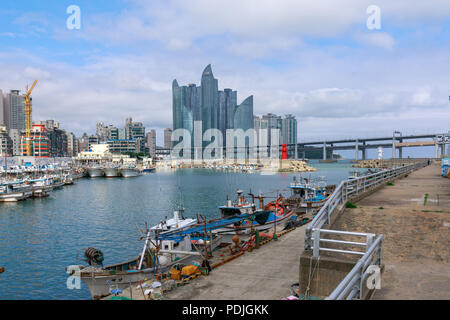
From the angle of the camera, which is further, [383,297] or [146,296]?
[146,296]

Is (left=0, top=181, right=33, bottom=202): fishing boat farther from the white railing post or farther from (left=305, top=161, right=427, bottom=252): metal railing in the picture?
the white railing post

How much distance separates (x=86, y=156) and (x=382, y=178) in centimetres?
18146

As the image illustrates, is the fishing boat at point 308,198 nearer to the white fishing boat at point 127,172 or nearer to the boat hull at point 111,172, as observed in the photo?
the white fishing boat at point 127,172

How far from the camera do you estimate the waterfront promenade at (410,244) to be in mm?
7965

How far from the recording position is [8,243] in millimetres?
33156

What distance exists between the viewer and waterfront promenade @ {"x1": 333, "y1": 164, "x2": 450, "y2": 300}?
7.96 metres

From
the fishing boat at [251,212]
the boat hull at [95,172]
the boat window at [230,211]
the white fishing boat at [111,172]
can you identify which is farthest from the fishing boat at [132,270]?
the boat hull at [95,172]

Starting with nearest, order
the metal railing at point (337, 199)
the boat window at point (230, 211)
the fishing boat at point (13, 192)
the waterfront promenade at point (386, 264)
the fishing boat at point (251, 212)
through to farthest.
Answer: the waterfront promenade at point (386, 264)
the metal railing at point (337, 199)
the fishing boat at point (251, 212)
the boat window at point (230, 211)
the fishing boat at point (13, 192)

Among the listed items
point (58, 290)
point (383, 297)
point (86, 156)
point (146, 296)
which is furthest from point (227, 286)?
point (86, 156)

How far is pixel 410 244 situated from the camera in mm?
10930

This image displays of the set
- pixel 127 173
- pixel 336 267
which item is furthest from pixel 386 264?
pixel 127 173

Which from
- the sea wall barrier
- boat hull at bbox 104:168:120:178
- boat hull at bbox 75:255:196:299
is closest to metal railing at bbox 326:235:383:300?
the sea wall barrier
